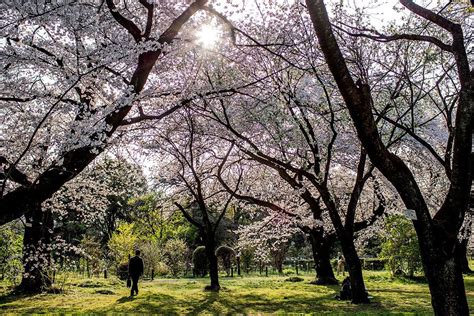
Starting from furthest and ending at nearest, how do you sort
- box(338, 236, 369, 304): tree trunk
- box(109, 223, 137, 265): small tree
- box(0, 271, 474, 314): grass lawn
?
box(109, 223, 137, 265): small tree < box(338, 236, 369, 304): tree trunk < box(0, 271, 474, 314): grass lawn

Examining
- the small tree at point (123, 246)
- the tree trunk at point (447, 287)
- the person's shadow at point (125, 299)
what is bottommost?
the person's shadow at point (125, 299)

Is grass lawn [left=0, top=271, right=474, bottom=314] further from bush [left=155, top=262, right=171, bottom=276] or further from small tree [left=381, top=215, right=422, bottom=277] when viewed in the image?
bush [left=155, top=262, right=171, bottom=276]

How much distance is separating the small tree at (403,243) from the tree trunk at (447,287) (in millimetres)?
14817

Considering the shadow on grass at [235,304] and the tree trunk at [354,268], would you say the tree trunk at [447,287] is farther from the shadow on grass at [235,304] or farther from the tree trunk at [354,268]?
the tree trunk at [354,268]

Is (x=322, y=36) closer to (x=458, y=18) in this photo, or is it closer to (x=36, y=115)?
(x=458, y=18)

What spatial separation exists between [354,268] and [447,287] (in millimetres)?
5787

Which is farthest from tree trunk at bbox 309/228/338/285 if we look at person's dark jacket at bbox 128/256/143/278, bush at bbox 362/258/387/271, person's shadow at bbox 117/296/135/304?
bush at bbox 362/258/387/271

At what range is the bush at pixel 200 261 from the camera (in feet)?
89.6

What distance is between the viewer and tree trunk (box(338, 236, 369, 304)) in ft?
35.3

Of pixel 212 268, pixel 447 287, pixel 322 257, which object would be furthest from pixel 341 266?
pixel 447 287

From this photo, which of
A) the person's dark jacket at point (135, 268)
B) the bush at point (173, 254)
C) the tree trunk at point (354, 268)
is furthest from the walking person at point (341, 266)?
the tree trunk at point (354, 268)

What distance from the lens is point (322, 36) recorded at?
502 cm

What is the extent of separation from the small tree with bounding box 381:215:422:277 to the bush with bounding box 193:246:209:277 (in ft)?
38.9

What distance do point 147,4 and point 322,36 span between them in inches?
140
